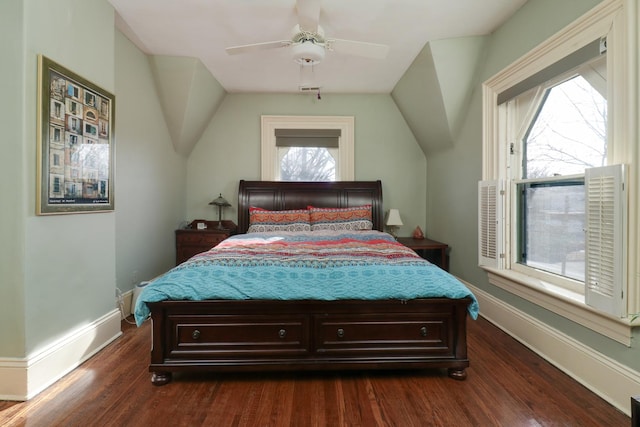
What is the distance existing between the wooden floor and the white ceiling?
2.77 m

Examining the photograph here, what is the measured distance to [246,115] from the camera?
14.7 ft

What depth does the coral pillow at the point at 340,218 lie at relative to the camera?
392 centimetres

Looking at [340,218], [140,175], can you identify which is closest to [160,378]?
[140,175]

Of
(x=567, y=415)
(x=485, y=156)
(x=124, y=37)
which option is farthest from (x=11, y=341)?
(x=485, y=156)

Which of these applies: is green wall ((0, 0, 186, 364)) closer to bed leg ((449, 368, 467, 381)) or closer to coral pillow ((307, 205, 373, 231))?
coral pillow ((307, 205, 373, 231))

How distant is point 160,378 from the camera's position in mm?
1945

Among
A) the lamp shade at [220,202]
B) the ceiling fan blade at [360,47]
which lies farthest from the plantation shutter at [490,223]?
the lamp shade at [220,202]

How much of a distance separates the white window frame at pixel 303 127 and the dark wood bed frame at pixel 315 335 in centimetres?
274

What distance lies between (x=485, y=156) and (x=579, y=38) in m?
1.17

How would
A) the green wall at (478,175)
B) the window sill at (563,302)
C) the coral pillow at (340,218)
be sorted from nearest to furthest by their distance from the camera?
1. the window sill at (563,302)
2. the green wall at (478,175)
3. the coral pillow at (340,218)

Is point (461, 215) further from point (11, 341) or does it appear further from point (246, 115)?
point (11, 341)

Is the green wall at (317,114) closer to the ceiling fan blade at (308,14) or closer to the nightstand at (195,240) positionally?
the nightstand at (195,240)

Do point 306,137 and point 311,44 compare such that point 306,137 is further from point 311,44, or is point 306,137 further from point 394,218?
point 311,44

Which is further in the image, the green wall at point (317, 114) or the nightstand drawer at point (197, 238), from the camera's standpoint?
the green wall at point (317, 114)
